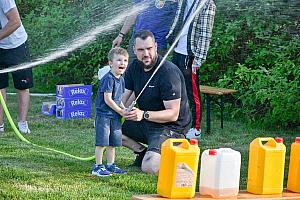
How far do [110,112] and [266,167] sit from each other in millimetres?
1558

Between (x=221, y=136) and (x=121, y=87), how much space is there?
2.38 meters

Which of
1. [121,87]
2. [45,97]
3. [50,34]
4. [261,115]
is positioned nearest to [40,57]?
[50,34]

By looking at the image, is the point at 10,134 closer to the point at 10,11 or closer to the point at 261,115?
the point at 10,11

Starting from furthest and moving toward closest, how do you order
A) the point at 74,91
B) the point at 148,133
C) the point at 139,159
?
the point at 74,91, the point at 139,159, the point at 148,133

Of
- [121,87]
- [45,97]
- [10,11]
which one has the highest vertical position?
[10,11]

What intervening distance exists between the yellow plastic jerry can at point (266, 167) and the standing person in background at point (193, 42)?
4.28ft

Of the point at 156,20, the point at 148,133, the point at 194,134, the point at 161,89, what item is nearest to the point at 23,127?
the point at 194,134

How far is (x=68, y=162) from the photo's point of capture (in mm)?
7219

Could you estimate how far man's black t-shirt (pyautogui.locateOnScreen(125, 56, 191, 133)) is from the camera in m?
6.71

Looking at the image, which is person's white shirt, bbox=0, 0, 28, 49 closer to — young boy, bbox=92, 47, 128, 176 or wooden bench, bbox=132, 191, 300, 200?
young boy, bbox=92, 47, 128, 176

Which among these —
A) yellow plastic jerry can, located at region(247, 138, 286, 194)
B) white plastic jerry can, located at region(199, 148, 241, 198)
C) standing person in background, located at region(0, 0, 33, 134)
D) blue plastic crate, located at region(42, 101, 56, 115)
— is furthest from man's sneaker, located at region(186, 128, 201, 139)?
white plastic jerry can, located at region(199, 148, 241, 198)

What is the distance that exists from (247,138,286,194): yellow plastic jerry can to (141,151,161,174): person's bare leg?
1246mm

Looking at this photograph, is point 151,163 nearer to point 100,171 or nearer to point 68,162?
point 100,171

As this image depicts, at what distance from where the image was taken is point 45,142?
27.2 feet
